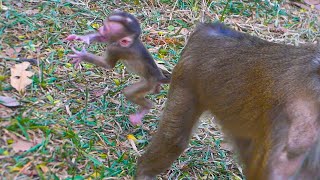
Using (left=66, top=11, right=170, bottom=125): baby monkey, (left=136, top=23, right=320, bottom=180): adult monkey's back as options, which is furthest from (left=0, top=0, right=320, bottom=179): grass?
(left=136, top=23, right=320, bottom=180): adult monkey's back

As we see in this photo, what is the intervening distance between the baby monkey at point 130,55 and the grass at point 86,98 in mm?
197

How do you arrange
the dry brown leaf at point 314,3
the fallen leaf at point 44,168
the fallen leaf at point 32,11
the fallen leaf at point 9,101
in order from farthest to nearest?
the dry brown leaf at point 314,3, the fallen leaf at point 32,11, the fallen leaf at point 9,101, the fallen leaf at point 44,168

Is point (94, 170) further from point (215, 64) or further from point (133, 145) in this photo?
point (215, 64)

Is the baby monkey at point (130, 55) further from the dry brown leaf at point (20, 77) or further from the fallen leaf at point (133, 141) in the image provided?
the dry brown leaf at point (20, 77)

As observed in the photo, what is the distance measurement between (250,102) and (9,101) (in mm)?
1656

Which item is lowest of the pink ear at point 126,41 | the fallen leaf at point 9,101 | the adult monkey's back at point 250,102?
the fallen leaf at point 9,101

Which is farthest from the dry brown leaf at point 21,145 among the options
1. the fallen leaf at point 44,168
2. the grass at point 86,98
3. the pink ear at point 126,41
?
the pink ear at point 126,41

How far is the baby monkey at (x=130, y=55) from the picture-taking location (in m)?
4.59

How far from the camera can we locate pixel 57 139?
4277 mm

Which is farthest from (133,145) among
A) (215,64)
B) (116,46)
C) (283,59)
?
(283,59)

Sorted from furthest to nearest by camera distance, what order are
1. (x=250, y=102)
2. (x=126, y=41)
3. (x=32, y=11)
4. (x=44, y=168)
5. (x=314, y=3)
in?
(x=314, y=3) → (x=32, y=11) → (x=126, y=41) → (x=44, y=168) → (x=250, y=102)

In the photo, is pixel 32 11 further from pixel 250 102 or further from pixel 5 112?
pixel 250 102

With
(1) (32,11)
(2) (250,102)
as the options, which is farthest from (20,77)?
(2) (250,102)

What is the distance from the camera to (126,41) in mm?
4633
